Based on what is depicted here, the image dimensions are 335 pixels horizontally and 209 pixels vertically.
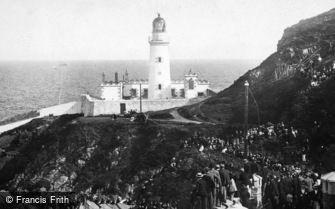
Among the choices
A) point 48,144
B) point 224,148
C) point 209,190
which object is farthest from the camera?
point 48,144

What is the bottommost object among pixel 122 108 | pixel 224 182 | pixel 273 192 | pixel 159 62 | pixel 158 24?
pixel 273 192

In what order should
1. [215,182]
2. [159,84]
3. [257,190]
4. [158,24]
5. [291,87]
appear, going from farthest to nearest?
[159,84]
[158,24]
[291,87]
[215,182]
[257,190]

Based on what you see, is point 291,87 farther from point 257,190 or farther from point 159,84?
point 257,190

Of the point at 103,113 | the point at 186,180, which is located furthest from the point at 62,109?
the point at 186,180

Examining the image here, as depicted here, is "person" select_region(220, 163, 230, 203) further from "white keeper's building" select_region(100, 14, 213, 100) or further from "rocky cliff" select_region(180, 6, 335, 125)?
"white keeper's building" select_region(100, 14, 213, 100)

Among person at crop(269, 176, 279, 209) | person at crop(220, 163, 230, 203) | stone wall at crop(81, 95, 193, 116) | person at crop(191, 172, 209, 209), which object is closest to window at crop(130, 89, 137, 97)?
stone wall at crop(81, 95, 193, 116)

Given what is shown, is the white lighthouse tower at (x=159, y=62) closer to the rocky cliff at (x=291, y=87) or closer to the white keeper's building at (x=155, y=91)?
the white keeper's building at (x=155, y=91)

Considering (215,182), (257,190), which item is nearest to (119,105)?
(215,182)

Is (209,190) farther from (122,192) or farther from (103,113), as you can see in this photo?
(103,113)
